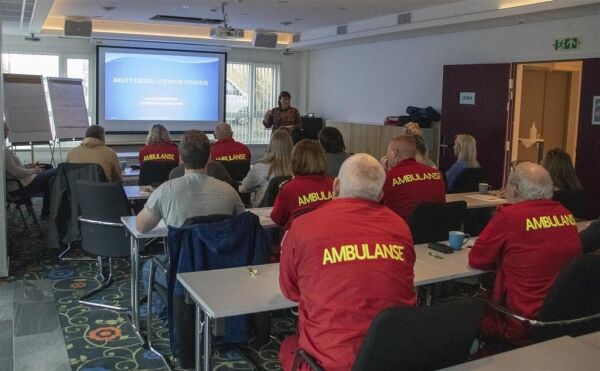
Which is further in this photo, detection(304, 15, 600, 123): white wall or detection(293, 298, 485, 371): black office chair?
detection(304, 15, 600, 123): white wall

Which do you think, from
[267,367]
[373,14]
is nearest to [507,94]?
[373,14]

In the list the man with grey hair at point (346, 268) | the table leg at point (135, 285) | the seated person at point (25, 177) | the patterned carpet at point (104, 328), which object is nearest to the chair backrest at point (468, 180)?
the patterned carpet at point (104, 328)

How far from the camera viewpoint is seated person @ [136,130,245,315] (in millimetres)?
3189

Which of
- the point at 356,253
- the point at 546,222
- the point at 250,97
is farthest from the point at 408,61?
the point at 356,253

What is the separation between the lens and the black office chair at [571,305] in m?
2.40

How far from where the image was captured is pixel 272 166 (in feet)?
16.0

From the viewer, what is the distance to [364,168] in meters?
2.18

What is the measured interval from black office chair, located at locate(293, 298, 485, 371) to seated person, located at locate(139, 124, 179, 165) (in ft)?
14.7

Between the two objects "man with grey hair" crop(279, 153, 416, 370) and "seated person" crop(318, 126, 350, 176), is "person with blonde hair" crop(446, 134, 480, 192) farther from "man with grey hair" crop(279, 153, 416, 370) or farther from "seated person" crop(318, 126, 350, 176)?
"man with grey hair" crop(279, 153, 416, 370)

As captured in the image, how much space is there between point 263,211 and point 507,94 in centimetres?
509

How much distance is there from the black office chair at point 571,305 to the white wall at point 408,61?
17.1 ft

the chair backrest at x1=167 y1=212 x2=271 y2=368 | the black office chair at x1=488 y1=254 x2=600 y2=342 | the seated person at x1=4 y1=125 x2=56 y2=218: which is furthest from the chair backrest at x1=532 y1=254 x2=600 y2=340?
→ the seated person at x1=4 y1=125 x2=56 y2=218

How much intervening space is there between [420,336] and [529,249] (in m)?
1.13

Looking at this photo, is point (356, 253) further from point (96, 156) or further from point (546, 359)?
point (96, 156)
